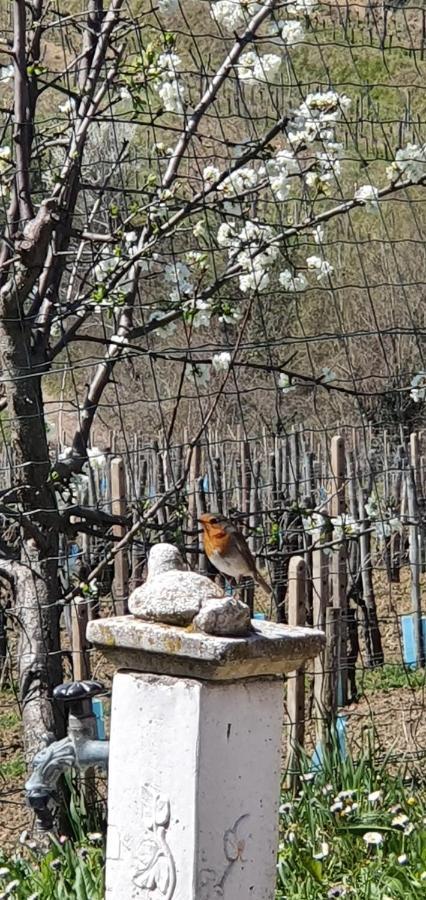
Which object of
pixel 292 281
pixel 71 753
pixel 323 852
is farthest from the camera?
pixel 292 281

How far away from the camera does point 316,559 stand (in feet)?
22.1

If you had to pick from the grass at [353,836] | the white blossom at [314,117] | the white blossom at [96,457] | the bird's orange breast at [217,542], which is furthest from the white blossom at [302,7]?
the grass at [353,836]

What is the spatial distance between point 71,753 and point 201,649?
1.26m

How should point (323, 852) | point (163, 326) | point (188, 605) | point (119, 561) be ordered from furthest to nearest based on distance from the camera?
point (119, 561) → point (163, 326) → point (323, 852) → point (188, 605)

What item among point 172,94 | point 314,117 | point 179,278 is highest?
point 172,94

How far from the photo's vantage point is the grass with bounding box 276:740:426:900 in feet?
11.4

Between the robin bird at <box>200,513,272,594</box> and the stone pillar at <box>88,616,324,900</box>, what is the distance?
2583 mm

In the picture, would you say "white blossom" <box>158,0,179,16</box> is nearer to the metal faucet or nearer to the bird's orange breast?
the bird's orange breast

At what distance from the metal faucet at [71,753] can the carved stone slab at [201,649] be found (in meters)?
0.94

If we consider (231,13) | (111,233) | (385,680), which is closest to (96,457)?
(111,233)

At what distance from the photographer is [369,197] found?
4582mm

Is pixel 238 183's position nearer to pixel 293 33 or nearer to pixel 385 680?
pixel 293 33

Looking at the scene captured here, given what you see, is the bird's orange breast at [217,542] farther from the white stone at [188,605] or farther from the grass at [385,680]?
the grass at [385,680]

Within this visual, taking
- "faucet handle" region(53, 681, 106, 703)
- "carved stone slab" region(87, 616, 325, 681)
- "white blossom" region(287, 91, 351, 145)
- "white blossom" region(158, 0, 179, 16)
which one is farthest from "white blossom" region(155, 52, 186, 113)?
"carved stone slab" region(87, 616, 325, 681)
